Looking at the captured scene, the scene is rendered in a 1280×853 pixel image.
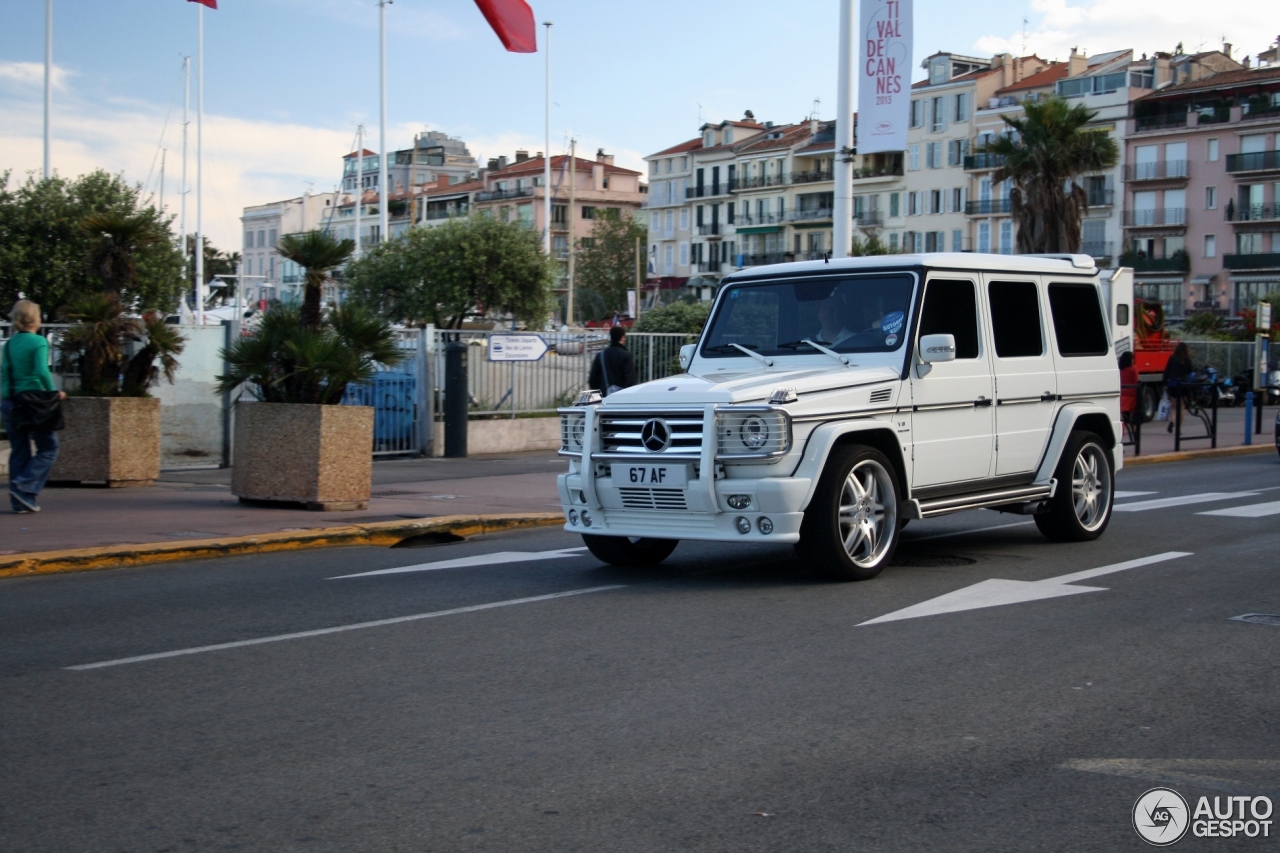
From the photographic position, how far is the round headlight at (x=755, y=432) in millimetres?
8508

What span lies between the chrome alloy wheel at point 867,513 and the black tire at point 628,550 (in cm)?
145

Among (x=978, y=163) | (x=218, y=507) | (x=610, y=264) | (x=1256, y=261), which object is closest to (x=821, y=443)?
(x=218, y=507)

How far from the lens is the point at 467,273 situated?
50906 millimetres

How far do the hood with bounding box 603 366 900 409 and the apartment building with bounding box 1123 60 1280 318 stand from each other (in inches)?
2870

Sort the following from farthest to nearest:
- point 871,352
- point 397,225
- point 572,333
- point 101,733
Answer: point 397,225, point 572,333, point 871,352, point 101,733

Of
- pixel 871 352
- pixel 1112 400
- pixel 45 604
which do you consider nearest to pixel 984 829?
pixel 871 352

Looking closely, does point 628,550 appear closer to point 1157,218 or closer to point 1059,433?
point 1059,433

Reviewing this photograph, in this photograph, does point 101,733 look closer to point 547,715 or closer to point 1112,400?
point 547,715

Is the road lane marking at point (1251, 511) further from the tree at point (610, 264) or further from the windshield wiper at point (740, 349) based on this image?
the tree at point (610, 264)

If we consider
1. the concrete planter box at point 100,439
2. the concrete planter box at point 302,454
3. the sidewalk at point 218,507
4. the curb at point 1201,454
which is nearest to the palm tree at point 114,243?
the concrete planter box at point 100,439

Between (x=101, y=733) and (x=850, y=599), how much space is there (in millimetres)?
4538

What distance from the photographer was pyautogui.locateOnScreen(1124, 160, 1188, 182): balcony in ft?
263

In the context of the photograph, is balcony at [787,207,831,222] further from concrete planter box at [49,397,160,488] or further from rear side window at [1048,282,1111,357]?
rear side window at [1048,282,1111,357]

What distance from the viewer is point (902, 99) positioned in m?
19.1
